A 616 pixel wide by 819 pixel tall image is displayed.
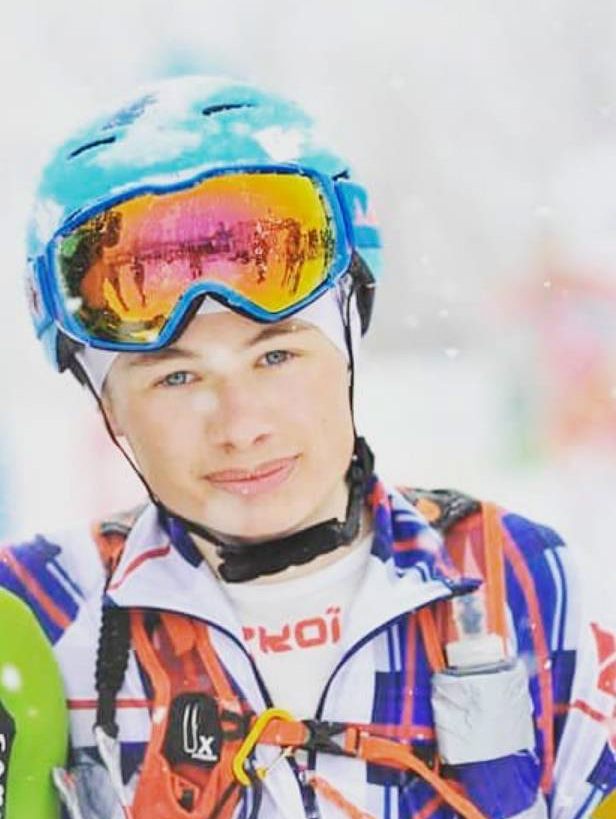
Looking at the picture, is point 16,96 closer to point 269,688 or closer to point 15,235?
point 15,235

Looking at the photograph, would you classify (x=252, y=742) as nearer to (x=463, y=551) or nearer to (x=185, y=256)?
(x=463, y=551)

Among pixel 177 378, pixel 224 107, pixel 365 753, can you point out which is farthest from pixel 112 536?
pixel 224 107

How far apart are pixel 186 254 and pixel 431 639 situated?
0.51m

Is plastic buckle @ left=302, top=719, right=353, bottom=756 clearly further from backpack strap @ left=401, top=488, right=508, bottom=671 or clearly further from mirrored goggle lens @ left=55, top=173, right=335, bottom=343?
mirrored goggle lens @ left=55, top=173, right=335, bottom=343

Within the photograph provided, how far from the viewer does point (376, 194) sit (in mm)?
4535

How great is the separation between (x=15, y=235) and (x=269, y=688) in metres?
2.24

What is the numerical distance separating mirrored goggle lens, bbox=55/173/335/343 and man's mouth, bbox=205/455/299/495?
165mm

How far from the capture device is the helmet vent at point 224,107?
Answer: 166 cm

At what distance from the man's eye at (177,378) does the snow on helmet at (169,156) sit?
0.28ft

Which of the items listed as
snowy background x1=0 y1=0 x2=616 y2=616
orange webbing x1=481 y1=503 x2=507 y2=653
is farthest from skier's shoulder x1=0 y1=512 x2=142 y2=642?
snowy background x1=0 y1=0 x2=616 y2=616

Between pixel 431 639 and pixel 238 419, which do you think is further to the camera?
pixel 431 639

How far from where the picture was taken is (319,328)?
167cm

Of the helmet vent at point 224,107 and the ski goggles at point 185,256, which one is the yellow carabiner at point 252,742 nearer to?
the ski goggles at point 185,256

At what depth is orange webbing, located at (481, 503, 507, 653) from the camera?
1.71m
